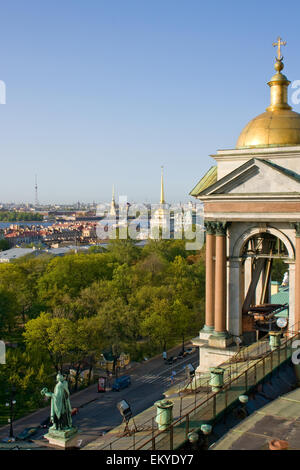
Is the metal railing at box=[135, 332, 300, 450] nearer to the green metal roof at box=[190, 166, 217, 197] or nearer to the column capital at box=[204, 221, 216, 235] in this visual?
the column capital at box=[204, 221, 216, 235]

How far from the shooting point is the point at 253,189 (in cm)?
2261

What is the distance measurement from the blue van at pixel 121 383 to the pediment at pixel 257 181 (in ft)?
89.6

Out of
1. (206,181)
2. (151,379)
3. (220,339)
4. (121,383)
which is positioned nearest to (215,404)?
(220,339)

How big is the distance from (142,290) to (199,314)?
724cm

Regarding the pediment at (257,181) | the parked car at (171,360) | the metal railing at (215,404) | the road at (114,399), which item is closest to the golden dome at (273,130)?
the pediment at (257,181)

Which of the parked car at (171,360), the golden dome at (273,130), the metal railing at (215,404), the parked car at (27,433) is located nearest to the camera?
the metal railing at (215,404)

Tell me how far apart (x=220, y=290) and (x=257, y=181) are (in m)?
5.37

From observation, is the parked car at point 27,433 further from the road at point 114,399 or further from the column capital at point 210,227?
the column capital at point 210,227

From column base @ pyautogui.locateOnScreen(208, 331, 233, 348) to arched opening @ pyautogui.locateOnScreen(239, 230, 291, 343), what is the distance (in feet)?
3.83

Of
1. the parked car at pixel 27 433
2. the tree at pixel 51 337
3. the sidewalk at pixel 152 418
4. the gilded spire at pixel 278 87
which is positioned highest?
the gilded spire at pixel 278 87

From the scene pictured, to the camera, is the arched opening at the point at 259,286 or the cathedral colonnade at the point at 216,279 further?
the arched opening at the point at 259,286

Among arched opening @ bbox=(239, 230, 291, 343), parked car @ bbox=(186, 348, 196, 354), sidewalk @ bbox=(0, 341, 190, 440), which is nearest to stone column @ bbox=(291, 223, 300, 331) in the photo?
arched opening @ bbox=(239, 230, 291, 343)

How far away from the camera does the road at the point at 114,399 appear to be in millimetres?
37188

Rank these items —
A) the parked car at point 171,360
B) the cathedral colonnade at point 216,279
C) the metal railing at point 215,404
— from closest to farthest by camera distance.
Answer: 1. the metal railing at point 215,404
2. the cathedral colonnade at point 216,279
3. the parked car at point 171,360
